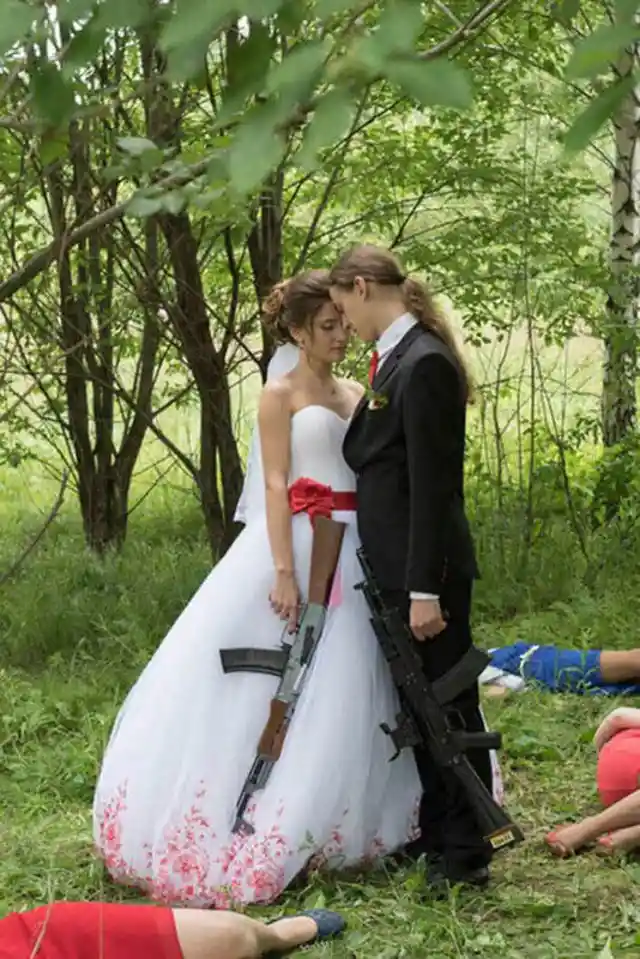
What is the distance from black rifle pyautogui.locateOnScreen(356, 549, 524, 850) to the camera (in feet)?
12.2

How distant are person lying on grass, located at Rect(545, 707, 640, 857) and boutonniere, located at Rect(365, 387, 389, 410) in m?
1.37

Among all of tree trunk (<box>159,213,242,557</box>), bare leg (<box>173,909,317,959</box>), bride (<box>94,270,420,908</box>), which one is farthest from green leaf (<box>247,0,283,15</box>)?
tree trunk (<box>159,213,242,557</box>)

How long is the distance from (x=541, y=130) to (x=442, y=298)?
108cm

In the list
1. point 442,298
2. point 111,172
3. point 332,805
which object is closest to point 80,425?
→ point 442,298

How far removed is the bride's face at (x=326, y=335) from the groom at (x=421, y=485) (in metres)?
0.13

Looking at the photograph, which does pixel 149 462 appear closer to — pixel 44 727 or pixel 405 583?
pixel 44 727

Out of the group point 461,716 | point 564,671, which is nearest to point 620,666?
point 564,671

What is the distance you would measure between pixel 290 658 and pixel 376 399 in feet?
2.64

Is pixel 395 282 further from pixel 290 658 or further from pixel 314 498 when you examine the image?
pixel 290 658

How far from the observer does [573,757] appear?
5.00 meters

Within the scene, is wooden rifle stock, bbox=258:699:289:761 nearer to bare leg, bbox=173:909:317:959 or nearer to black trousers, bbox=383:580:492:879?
black trousers, bbox=383:580:492:879

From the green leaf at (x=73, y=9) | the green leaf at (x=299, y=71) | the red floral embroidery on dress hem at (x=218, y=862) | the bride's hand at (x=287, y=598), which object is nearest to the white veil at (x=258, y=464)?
the bride's hand at (x=287, y=598)

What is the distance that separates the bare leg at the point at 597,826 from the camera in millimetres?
4051

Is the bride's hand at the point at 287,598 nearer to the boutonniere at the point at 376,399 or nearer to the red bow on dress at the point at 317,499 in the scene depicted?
the red bow on dress at the point at 317,499
